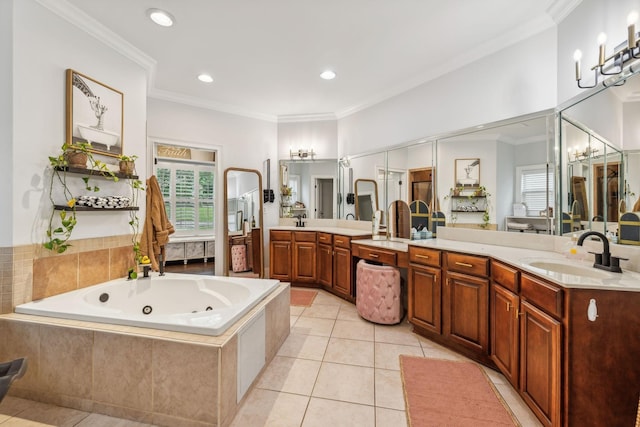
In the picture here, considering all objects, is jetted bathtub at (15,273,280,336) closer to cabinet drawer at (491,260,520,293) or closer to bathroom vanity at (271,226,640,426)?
bathroom vanity at (271,226,640,426)

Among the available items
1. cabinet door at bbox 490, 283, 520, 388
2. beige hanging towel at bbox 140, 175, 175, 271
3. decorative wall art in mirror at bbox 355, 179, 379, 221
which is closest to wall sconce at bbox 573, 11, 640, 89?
cabinet door at bbox 490, 283, 520, 388

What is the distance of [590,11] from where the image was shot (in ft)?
6.03

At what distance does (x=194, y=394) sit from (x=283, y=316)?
101 cm

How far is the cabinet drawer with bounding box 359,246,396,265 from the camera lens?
2791mm

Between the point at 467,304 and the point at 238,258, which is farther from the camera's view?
the point at 238,258

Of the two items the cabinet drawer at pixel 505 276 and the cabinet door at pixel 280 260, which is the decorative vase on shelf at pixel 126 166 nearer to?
the cabinet door at pixel 280 260

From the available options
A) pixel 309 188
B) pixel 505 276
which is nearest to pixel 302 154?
pixel 309 188

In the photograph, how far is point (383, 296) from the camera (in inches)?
108

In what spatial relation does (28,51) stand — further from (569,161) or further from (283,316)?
(569,161)

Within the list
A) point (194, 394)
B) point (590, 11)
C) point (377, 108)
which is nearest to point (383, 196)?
point (377, 108)

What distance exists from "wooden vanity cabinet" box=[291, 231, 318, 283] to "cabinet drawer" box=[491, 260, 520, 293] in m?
2.34

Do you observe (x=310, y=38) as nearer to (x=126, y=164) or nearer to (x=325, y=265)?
(x=126, y=164)

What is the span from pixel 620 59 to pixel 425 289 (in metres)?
1.94

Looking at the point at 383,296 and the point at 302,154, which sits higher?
the point at 302,154
